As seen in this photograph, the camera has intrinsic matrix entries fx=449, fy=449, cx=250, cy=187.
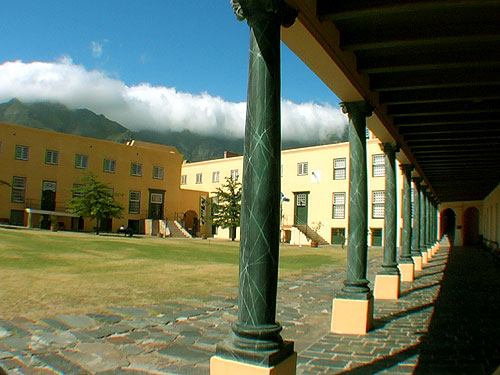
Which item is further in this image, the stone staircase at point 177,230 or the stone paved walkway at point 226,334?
the stone staircase at point 177,230

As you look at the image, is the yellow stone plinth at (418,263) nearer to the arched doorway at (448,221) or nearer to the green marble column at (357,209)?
the green marble column at (357,209)

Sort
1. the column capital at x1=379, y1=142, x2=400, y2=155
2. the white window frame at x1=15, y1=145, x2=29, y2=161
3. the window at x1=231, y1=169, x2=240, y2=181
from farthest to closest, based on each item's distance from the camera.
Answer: the window at x1=231, y1=169, x2=240, y2=181, the white window frame at x1=15, y1=145, x2=29, y2=161, the column capital at x1=379, y1=142, x2=400, y2=155

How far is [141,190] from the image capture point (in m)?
42.7

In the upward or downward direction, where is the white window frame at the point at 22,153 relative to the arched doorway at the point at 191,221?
upward

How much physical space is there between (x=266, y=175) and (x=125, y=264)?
38.8 feet

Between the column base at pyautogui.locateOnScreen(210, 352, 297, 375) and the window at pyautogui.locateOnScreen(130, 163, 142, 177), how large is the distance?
40252 millimetres

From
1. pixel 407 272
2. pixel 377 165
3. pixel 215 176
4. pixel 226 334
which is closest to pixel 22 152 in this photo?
pixel 215 176

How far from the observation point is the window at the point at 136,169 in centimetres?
4219

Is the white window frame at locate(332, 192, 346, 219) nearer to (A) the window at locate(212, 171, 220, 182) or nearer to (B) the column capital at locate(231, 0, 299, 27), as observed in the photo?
(A) the window at locate(212, 171, 220, 182)

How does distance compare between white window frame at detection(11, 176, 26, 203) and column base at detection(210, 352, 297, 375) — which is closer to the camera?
column base at detection(210, 352, 297, 375)

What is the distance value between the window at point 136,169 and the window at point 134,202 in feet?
5.55

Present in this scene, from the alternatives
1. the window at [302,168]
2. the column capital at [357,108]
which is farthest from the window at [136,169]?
the column capital at [357,108]

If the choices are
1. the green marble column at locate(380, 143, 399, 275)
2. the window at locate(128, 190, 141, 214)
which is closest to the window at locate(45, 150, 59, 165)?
the window at locate(128, 190, 141, 214)

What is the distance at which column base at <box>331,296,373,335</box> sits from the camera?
20.0 ft
